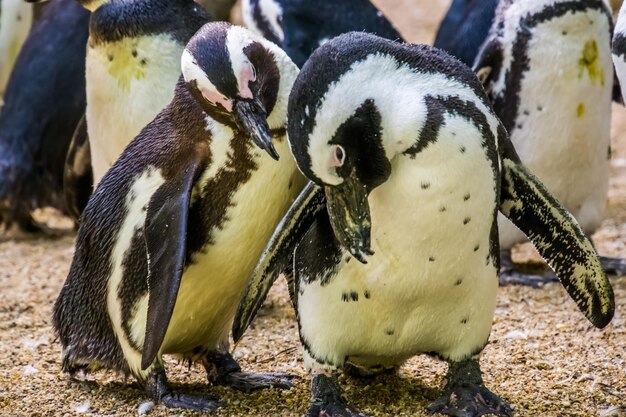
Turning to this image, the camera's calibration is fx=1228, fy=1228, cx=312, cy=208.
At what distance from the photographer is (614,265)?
4.73 meters

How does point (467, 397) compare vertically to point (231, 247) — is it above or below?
below

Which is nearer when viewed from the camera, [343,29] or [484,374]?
[484,374]

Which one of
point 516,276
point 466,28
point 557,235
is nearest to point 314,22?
point 466,28

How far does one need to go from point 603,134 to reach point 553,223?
167 centimetres

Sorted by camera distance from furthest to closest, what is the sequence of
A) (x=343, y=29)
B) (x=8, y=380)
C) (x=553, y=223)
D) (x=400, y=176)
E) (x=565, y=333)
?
(x=343, y=29) → (x=565, y=333) → (x=8, y=380) → (x=553, y=223) → (x=400, y=176)

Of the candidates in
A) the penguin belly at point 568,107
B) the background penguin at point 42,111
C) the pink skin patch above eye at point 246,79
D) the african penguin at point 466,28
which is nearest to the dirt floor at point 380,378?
the penguin belly at point 568,107

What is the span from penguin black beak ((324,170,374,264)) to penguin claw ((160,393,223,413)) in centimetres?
63

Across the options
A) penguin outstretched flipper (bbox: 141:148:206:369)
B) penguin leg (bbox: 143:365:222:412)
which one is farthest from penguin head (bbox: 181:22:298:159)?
penguin leg (bbox: 143:365:222:412)

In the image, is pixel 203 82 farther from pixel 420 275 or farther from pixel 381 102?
pixel 420 275

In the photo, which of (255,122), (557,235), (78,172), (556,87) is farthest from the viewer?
(78,172)

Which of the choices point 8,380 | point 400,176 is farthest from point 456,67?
point 8,380

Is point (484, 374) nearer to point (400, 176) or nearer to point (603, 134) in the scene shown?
point (400, 176)

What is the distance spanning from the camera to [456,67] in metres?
2.84

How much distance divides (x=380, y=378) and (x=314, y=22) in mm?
1994
